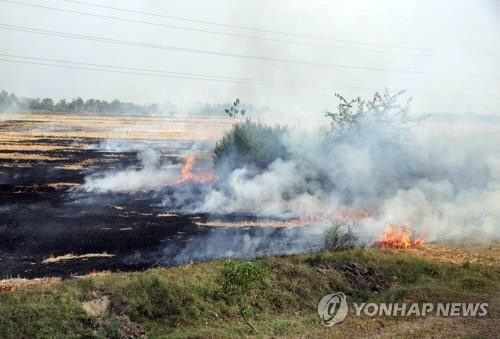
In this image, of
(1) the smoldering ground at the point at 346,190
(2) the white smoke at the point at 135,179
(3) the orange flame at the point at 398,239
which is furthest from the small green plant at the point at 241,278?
(2) the white smoke at the point at 135,179

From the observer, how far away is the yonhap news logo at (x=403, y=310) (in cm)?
1213

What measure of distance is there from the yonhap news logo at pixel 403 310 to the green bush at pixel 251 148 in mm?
22302

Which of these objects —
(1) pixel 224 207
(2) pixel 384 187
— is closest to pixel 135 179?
(1) pixel 224 207

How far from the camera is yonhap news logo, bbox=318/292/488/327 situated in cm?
1213

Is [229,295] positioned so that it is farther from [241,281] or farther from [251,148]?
[251,148]

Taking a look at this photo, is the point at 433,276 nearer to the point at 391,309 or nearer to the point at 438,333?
the point at 391,309

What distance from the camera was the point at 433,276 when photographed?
15.9 meters

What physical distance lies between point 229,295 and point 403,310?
477cm

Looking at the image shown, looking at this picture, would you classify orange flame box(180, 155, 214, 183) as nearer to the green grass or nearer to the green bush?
the green bush

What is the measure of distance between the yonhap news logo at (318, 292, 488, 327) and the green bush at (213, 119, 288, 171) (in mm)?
22302

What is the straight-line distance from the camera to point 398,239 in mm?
20812

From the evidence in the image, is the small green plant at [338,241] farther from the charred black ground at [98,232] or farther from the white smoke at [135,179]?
the white smoke at [135,179]

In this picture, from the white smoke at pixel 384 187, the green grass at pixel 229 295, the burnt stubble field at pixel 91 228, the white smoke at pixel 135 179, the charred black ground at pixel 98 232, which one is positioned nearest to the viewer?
the green grass at pixel 229 295

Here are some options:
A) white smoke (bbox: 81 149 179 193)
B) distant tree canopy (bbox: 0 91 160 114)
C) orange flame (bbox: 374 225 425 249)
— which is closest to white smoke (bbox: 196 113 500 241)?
orange flame (bbox: 374 225 425 249)
